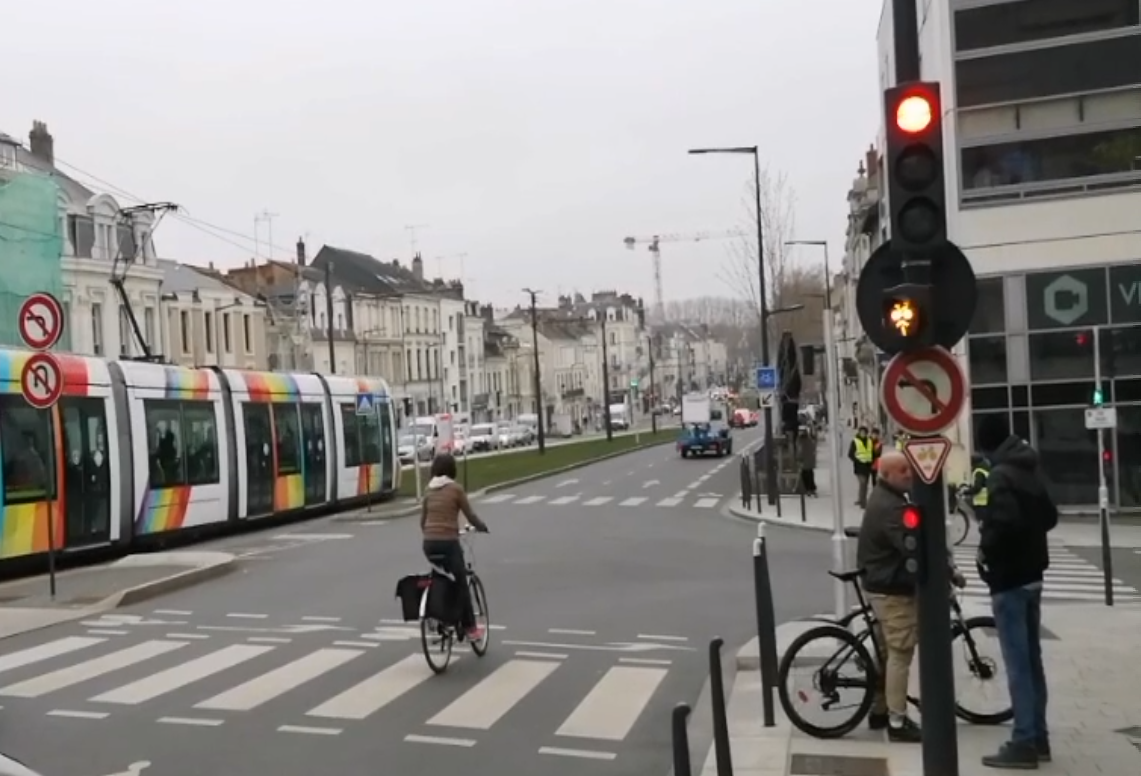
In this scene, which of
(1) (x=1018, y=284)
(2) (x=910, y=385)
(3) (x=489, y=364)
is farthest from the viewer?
(3) (x=489, y=364)

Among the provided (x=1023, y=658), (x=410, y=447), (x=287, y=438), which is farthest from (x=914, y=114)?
(x=410, y=447)

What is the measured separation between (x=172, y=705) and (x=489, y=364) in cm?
11452

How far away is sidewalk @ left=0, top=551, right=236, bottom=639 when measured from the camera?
46.5 ft

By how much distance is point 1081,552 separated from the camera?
71.7ft

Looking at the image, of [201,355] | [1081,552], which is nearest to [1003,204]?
[1081,552]

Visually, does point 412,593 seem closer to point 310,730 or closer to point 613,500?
point 310,730

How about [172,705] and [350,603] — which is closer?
[172,705]

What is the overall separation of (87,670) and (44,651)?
4.12ft

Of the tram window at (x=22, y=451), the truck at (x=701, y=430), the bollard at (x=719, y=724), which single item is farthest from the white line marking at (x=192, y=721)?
the truck at (x=701, y=430)

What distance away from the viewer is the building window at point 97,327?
2179 inches

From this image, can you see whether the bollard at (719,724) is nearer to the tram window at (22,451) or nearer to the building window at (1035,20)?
the tram window at (22,451)

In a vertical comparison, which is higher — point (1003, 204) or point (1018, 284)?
point (1003, 204)

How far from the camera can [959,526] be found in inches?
904

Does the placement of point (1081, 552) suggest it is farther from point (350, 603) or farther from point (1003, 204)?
point (350, 603)
